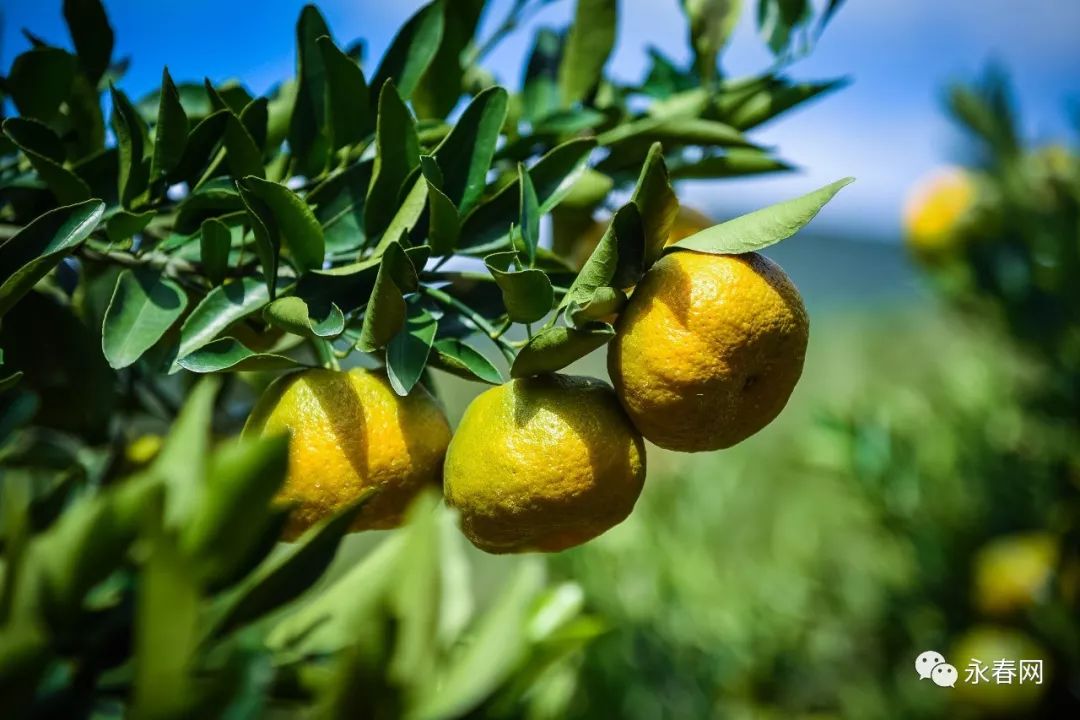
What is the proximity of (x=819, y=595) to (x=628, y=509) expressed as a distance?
1948mm

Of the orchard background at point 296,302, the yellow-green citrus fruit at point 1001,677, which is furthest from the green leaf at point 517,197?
the yellow-green citrus fruit at point 1001,677

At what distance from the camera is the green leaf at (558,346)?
1.57ft

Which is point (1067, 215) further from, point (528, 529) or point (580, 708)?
point (528, 529)

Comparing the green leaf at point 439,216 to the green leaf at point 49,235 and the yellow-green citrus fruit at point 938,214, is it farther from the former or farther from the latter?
the yellow-green citrus fruit at point 938,214

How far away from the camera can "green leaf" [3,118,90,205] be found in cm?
54

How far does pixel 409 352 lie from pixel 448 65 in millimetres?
241

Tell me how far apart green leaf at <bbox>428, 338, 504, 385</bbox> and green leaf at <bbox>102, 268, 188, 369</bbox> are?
150mm

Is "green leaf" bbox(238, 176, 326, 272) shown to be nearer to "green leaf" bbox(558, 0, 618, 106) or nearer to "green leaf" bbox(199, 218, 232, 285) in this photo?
"green leaf" bbox(199, 218, 232, 285)

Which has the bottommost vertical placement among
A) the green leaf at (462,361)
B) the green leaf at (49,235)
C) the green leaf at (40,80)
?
the green leaf at (462,361)

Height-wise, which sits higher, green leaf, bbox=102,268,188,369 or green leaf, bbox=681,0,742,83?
green leaf, bbox=102,268,188,369

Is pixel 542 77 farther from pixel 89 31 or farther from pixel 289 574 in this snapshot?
pixel 289 574

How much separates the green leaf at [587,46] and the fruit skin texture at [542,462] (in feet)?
0.96

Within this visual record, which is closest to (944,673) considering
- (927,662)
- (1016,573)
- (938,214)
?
(927,662)

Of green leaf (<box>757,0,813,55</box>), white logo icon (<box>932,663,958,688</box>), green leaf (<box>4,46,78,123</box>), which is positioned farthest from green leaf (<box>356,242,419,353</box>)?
white logo icon (<box>932,663,958,688</box>)
